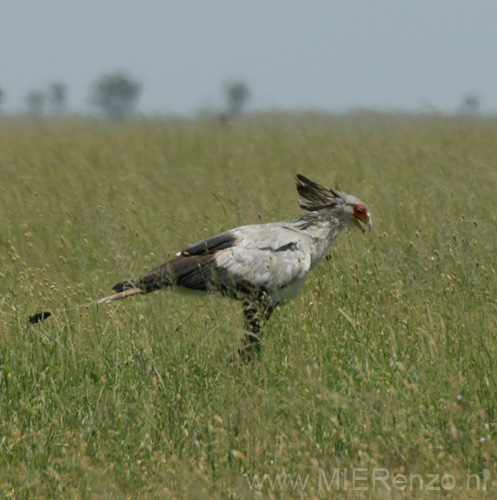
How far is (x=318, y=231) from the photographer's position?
202 inches

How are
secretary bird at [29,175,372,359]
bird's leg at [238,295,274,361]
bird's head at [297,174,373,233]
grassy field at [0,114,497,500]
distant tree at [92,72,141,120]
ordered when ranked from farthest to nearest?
distant tree at [92,72,141,120] → bird's head at [297,174,373,233] → secretary bird at [29,175,372,359] → bird's leg at [238,295,274,361] → grassy field at [0,114,497,500]

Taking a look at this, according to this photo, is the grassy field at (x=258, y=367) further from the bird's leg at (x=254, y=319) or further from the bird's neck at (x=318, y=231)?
the bird's neck at (x=318, y=231)

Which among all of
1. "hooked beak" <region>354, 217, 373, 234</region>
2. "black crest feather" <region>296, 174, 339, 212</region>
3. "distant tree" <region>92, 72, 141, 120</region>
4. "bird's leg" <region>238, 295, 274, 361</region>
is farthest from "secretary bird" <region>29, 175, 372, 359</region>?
"distant tree" <region>92, 72, 141, 120</region>

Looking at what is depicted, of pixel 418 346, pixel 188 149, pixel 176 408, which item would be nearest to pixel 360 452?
pixel 176 408

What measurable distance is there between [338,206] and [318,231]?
0.87 ft

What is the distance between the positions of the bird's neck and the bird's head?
0.17ft

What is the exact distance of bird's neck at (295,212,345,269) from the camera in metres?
5.09

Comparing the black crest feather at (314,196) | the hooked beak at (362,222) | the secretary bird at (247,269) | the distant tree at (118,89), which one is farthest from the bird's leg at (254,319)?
the distant tree at (118,89)

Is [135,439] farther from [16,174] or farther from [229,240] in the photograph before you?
[16,174]

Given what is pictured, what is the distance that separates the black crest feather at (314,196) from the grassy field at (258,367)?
18.3 inches

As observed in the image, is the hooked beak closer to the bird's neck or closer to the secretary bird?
the bird's neck

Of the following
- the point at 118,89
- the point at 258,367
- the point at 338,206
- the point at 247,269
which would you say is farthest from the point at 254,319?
the point at 118,89

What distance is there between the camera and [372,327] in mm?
4352

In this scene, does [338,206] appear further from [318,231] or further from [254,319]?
[254,319]
